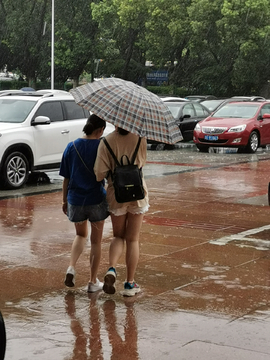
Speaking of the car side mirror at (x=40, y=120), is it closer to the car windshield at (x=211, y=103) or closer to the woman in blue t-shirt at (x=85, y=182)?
the woman in blue t-shirt at (x=85, y=182)

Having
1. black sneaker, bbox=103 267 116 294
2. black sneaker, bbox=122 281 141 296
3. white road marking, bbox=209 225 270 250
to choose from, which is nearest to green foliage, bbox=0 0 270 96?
white road marking, bbox=209 225 270 250

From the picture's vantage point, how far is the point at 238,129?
23.5 metres

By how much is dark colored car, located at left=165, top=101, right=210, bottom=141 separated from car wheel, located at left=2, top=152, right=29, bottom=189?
1191 centimetres

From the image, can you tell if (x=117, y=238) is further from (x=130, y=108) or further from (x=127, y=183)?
(x=130, y=108)

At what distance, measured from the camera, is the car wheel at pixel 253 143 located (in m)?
23.6

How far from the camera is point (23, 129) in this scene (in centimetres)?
1456

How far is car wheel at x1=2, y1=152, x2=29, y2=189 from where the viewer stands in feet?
46.4

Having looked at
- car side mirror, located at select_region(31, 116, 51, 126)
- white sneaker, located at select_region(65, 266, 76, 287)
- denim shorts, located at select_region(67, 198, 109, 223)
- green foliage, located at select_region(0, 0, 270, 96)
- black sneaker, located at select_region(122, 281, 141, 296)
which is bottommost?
black sneaker, located at select_region(122, 281, 141, 296)

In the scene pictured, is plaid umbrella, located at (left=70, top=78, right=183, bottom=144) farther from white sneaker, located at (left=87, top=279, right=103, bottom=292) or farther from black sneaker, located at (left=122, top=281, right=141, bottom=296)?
white sneaker, located at (left=87, top=279, right=103, bottom=292)

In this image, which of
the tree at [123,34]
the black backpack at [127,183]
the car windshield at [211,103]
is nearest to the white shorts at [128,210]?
the black backpack at [127,183]

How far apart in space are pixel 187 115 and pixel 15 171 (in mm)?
12376

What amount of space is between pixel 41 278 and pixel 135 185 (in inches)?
59.9

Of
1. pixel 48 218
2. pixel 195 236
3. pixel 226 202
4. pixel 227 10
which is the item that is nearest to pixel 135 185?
pixel 195 236

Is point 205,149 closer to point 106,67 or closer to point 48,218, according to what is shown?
point 48,218
